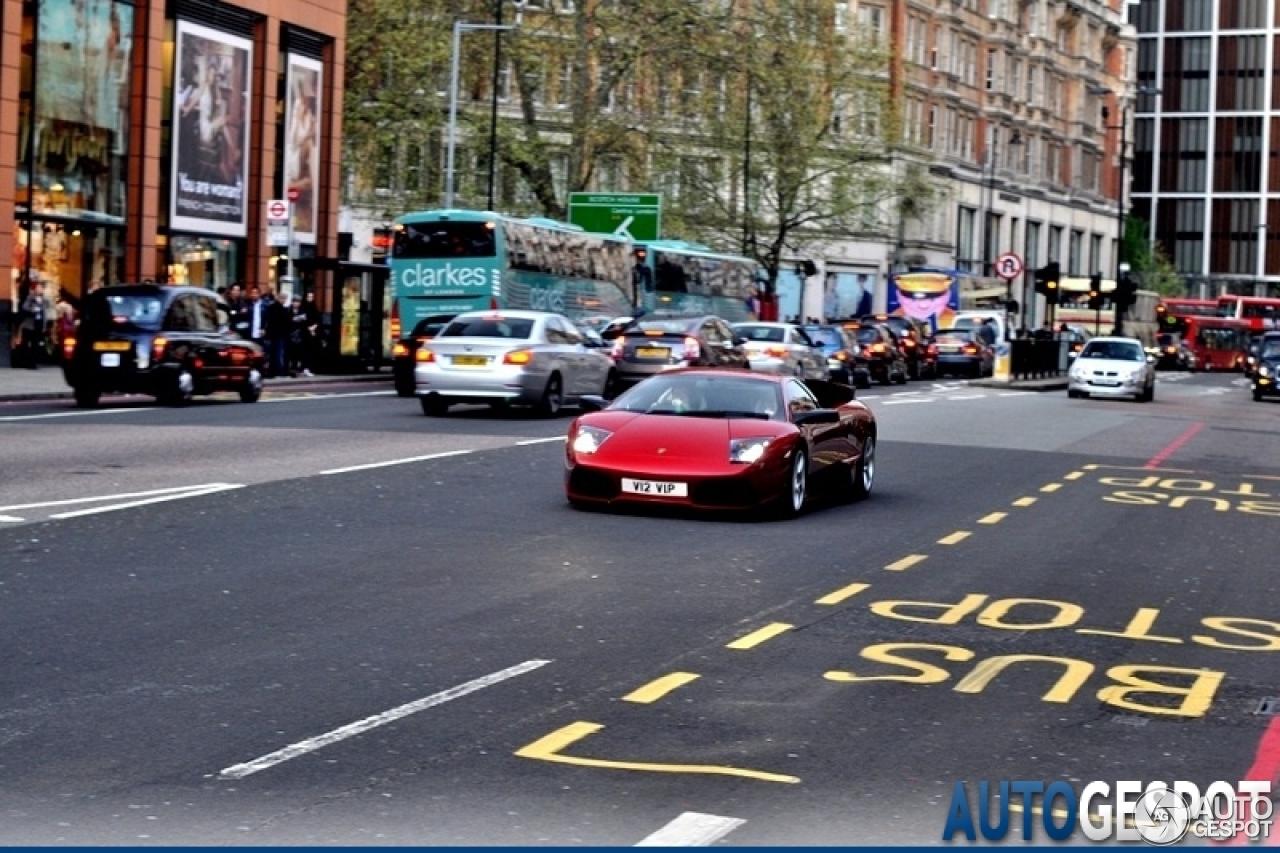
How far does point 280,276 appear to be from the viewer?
50.6m

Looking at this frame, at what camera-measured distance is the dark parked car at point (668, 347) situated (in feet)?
124

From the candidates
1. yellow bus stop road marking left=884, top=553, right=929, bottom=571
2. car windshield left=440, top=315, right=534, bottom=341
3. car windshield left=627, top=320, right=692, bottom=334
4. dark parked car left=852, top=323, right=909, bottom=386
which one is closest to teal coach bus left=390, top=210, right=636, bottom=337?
car windshield left=627, top=320, right=692, bottom=334

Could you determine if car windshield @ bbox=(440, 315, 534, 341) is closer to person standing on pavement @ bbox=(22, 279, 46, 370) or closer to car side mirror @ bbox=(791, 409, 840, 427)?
car side mirror @ bbox=(791, 409, 840, 427)

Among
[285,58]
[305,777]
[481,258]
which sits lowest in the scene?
[305,777]

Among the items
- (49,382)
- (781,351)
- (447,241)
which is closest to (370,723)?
(49,382)

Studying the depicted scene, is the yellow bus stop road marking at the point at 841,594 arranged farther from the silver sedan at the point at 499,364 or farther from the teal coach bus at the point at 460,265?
the teal coach bus at the point at 460,265

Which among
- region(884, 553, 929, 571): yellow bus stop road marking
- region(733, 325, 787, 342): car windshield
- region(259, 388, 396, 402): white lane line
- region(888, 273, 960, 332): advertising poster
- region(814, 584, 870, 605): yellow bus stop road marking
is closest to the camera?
region(814, 584, 870, 605): yellow bus stop road marking

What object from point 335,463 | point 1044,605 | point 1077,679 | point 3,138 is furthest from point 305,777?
point 3,138

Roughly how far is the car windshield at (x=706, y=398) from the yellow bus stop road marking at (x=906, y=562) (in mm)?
3009

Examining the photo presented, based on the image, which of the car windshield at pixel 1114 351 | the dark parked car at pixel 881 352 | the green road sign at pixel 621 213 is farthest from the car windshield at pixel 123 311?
the green road sign at pixel 621 213

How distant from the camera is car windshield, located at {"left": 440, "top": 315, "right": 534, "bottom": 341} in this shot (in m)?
31.4

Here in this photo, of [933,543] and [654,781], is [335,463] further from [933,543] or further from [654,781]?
[654,781]

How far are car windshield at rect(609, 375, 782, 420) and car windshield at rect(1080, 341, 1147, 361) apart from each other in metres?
33.6

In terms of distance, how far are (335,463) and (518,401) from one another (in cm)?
955
